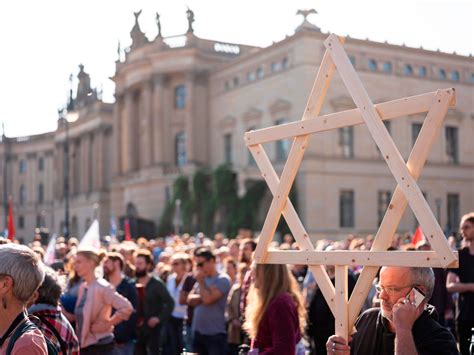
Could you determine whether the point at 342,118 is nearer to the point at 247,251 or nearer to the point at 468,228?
the point at 468,228

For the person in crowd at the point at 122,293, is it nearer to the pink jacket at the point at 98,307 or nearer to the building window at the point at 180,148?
the pink jacket at the point at 98,307

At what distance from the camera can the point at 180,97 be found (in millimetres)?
58031

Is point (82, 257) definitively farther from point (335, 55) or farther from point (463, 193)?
point (463, 193)

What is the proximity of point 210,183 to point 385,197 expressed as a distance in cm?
1157

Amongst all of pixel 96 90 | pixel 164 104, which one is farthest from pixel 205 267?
pixel 96 90

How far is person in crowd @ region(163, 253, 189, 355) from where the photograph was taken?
41.5ft

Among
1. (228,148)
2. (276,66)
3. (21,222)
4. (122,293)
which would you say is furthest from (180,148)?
(21,222)

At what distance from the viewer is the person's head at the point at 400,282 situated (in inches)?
171

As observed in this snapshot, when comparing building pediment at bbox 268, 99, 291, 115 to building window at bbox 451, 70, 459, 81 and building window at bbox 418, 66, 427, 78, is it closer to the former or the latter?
building window at bbox 418, 66, 427, 78

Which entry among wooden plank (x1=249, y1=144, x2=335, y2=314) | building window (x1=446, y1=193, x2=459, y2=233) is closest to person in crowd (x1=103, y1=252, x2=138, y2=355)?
wooden plank (x1=249, y1=144, x2=335, y2=314)

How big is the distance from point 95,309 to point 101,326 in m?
0.20

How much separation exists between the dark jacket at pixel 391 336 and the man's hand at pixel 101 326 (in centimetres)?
415

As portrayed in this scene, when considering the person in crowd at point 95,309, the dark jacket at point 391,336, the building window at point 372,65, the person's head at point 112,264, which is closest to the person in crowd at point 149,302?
the person's head at point 112,264

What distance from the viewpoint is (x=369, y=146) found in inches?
1881
